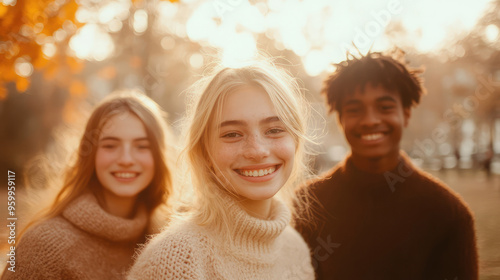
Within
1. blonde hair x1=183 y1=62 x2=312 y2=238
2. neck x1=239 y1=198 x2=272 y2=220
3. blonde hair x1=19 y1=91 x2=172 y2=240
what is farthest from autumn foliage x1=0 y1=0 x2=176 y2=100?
neck x1=239 y1=198 x2=272 y2=220

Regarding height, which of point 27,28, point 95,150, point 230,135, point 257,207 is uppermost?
point 27,28

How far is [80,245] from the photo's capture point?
2.86 meters

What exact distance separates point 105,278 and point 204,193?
4.19 ft

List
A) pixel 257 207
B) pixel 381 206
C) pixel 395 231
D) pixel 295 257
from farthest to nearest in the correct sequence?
pixel 381 206 → pixel 395 231 → pixel 295 257 → pixel 257 207

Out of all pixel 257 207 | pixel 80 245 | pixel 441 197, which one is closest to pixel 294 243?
pixel 257 207

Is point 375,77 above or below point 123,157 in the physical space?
above

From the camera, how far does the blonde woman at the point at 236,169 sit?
2045 millimetres

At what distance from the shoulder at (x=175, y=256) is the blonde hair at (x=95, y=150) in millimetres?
1330

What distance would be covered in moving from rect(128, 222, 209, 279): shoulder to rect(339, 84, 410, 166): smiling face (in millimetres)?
1509

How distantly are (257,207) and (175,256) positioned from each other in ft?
1.88

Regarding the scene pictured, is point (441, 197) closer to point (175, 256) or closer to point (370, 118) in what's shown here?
point (370, 118)

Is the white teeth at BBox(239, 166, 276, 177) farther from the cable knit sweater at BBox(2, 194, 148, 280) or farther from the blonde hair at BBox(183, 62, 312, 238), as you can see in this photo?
the cable knit sweater at BBox(2, 194, 148, 280)

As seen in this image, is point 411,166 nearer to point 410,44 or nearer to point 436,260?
point 436,260

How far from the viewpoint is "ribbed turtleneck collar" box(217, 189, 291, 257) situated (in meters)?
2.11
